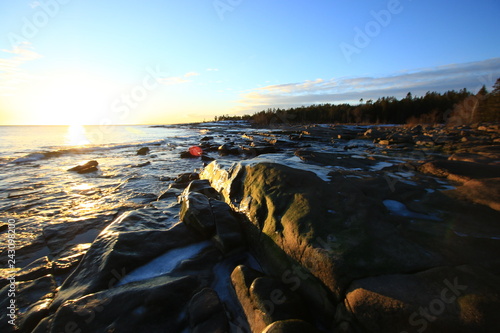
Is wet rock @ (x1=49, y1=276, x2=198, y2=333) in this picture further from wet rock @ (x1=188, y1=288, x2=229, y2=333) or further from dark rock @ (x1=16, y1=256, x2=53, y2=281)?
dark rock @ (x1=16, y1=256, x2=53, y2=281)

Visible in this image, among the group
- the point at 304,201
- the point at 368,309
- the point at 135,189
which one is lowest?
the point at 135,189

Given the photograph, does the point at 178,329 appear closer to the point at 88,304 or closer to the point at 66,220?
the point at 88,304

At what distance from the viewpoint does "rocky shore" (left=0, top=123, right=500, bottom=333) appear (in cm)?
181

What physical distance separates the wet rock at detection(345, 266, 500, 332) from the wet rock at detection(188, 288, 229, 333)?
1175mm

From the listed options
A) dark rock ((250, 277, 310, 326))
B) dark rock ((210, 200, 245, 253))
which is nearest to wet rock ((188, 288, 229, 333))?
dark rock ((250, 277, 310, 326))

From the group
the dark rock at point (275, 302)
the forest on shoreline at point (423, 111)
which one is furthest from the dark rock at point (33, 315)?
the forest on shoreline at point (423, 111)

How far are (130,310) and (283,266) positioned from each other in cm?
169

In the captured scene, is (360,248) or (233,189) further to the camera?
(233,189)

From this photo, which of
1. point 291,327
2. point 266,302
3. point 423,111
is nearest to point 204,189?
point 266,302

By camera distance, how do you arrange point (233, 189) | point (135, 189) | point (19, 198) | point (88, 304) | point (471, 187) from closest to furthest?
point (88, 304) → point (471, 187) → point (233, 189) → point (19, 198) → point (135, 189)

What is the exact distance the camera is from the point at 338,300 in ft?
6.67

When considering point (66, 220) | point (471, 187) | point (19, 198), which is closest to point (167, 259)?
point (66, 220)

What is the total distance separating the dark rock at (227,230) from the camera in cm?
333

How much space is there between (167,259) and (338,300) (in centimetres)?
234
